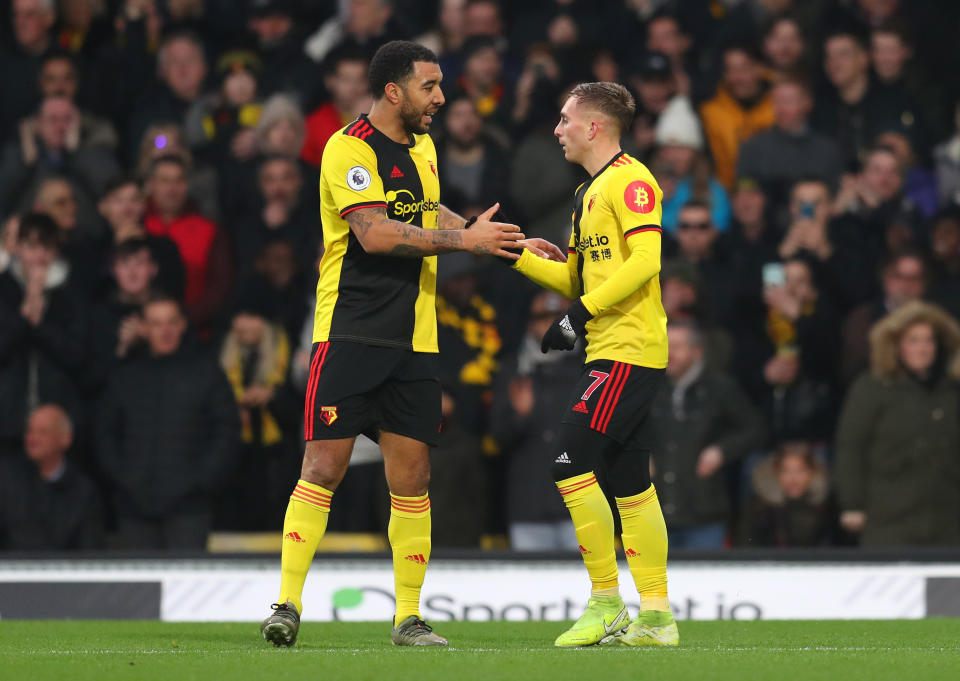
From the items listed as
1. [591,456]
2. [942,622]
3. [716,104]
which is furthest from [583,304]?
[716,104]

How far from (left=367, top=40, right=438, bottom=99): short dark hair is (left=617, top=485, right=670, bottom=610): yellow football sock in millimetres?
2000

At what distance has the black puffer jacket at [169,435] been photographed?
10211 mm

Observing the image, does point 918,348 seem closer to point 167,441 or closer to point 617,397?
point 617,397

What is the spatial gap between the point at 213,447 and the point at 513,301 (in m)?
2.29

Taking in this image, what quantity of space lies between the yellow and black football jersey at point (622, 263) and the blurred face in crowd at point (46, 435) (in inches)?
173

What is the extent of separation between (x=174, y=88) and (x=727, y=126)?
430 cm

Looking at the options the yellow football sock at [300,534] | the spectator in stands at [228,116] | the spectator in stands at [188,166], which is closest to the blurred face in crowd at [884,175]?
the spectator in stands at [228,116]

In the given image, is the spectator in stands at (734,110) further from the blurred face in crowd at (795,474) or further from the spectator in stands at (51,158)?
the spectator in stands at (51,158)

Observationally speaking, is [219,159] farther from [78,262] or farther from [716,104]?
[716,104]

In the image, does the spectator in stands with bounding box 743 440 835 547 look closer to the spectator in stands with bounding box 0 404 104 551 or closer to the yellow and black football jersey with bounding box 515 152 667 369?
the yellow and black football jersey with bounding box 515 152 667 369

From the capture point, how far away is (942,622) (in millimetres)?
8586

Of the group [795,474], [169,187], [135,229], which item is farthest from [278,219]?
[795,474]

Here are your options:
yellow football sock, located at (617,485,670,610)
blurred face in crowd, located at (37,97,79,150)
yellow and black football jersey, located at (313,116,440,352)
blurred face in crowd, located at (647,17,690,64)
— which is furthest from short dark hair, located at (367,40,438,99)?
blurred face in crowd, located at (647,17,690,64)

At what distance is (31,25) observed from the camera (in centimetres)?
1322
